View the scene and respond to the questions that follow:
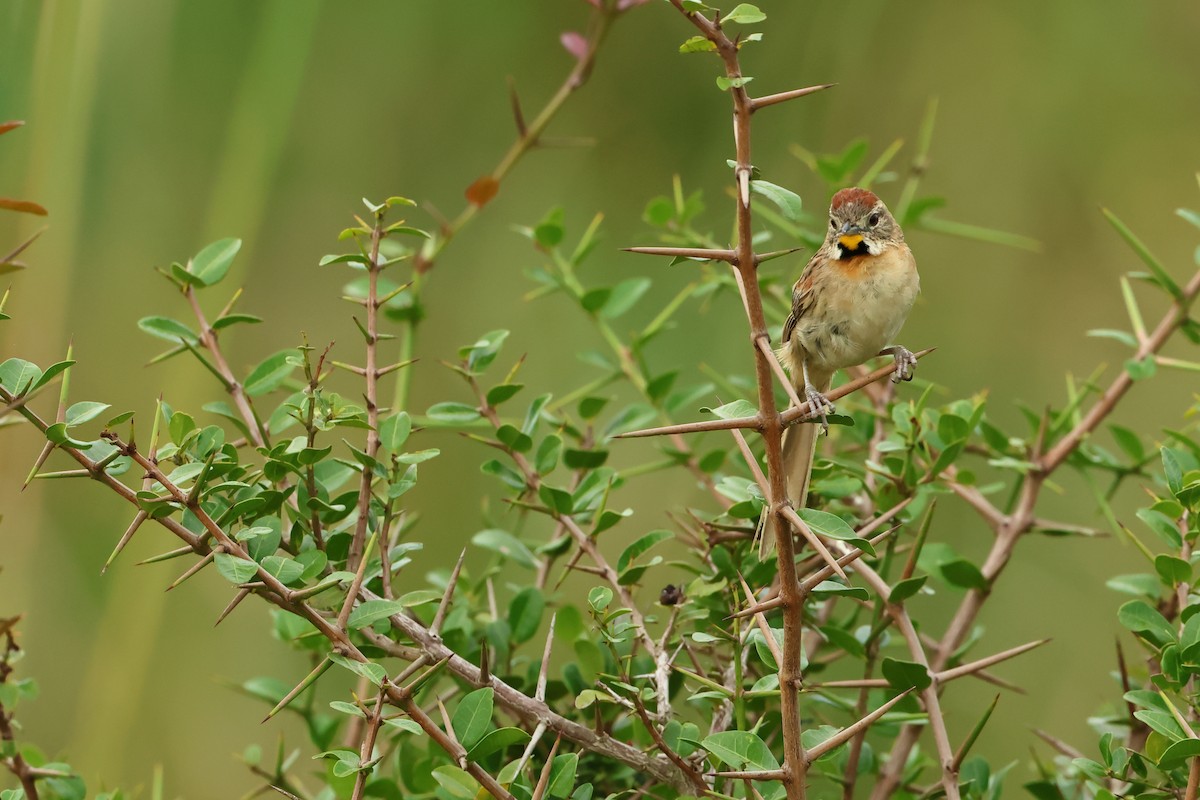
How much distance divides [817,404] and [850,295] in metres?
0.33

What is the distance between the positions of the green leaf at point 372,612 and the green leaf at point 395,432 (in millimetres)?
132

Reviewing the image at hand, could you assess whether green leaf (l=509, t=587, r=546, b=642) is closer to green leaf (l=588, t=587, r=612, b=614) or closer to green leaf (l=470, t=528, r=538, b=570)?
green leaf (l=470, t=528, r=538, b=570)

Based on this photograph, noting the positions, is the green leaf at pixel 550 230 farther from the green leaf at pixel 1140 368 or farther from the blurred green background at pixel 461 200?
the blurred green background at pixel 461 200

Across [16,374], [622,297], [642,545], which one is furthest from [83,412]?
[622,297]

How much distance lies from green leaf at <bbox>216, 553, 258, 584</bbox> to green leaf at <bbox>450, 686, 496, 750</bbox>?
17 centimetres

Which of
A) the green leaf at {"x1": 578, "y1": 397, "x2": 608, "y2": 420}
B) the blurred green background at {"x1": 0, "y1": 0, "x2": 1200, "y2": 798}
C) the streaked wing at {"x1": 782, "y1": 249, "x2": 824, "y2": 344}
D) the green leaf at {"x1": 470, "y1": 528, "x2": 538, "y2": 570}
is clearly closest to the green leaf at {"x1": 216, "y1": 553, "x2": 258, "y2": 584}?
the green leaf at {"x1": 470, "y1": 528, "x2": 538, "y2": 570}

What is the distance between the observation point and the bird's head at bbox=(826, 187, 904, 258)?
1.45 m

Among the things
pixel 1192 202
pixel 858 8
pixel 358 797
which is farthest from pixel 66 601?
pixel 1192 202

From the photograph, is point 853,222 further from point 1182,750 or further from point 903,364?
point 1182,750

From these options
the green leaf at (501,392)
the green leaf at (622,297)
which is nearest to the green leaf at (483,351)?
the green leaf at (501,392)

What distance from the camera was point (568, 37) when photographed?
1.53 metres

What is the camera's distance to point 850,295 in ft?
4.52

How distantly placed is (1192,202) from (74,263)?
2190mm

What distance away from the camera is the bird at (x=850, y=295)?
1383 millimetres
